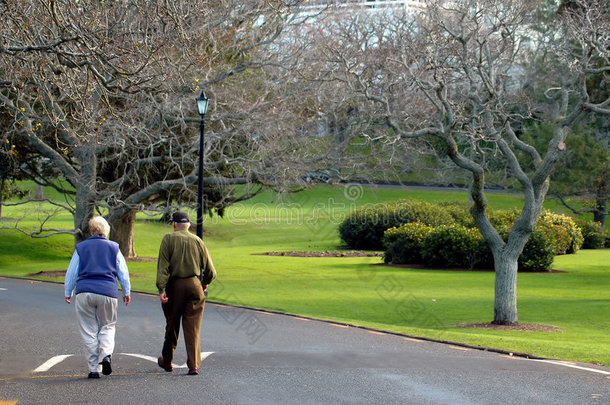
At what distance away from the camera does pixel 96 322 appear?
29.7ft

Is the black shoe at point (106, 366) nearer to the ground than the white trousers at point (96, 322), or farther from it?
nearer to the ground

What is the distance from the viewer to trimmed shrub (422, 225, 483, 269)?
2900cm

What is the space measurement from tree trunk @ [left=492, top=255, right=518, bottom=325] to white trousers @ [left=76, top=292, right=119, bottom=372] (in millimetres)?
9543

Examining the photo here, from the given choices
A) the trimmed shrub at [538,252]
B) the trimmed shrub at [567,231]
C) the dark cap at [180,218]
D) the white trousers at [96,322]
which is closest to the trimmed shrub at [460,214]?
the trimmed shrub at [567,231]

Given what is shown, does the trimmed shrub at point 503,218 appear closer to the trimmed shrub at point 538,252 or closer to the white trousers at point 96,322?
the trimmed shrub at point 538,252

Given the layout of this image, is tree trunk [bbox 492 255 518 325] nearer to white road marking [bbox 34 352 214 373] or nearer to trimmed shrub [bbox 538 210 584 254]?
white road marking [bbox 34 352 214 373]

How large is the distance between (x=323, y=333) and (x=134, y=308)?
5.34 m

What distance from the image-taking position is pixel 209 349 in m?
11.1

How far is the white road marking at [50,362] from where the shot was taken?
9.39 m

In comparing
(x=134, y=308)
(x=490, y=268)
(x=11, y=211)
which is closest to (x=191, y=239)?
(x=134, y=308)

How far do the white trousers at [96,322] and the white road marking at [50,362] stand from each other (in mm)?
883

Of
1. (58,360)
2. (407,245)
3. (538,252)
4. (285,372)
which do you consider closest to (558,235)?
(538,252)

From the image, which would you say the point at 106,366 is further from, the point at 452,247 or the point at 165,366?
the point at 452,247

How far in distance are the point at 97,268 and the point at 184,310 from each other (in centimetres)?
113
